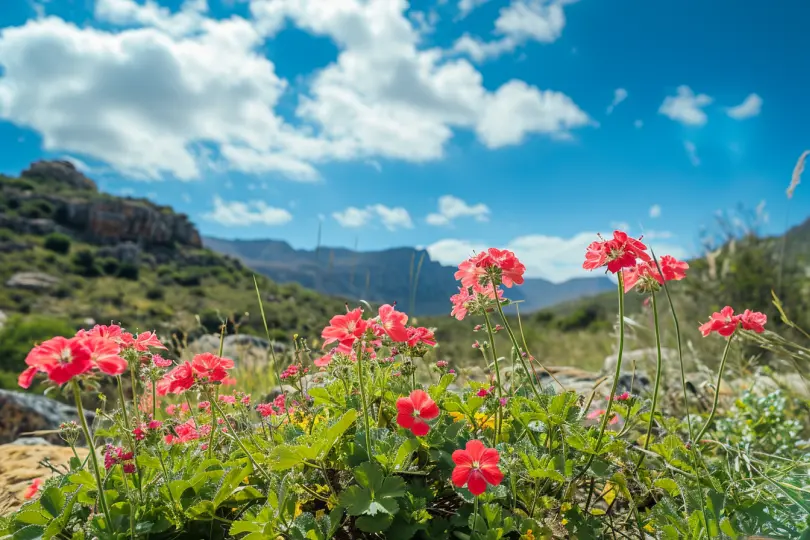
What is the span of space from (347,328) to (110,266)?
171ft

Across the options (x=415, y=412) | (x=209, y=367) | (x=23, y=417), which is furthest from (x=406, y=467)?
(x=23, y=417)

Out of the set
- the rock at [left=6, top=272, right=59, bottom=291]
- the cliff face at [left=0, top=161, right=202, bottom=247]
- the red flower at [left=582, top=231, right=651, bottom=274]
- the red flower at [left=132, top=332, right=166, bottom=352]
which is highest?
the cliff face at [left=0, top=161, right=202, bottom=247]

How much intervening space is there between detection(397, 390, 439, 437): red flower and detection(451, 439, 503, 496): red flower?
0.14m

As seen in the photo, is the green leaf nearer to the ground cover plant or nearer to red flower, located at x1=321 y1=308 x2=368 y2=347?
the ground cover plant

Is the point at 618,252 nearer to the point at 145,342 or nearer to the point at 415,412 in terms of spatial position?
the point at 415,412

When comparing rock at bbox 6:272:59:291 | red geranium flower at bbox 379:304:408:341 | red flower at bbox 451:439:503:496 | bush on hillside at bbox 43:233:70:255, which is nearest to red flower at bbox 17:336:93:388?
red geranium flower at bbox 379:304:408:341

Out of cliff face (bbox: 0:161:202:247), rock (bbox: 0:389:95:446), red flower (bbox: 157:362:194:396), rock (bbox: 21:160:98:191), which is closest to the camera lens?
red flower (bbox: 157:362:194:396)

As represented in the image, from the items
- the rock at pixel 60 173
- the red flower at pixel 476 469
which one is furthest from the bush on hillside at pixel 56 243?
the red flower at pixel 476 469

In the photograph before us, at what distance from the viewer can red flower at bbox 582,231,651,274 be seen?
1.50 metres

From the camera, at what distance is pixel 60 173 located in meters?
70.6

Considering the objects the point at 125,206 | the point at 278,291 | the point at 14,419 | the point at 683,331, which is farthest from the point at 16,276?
the point at 683,331

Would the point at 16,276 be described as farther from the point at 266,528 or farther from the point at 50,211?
the point at 266,528

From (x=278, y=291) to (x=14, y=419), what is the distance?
141 feet

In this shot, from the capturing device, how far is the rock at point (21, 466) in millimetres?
2522
